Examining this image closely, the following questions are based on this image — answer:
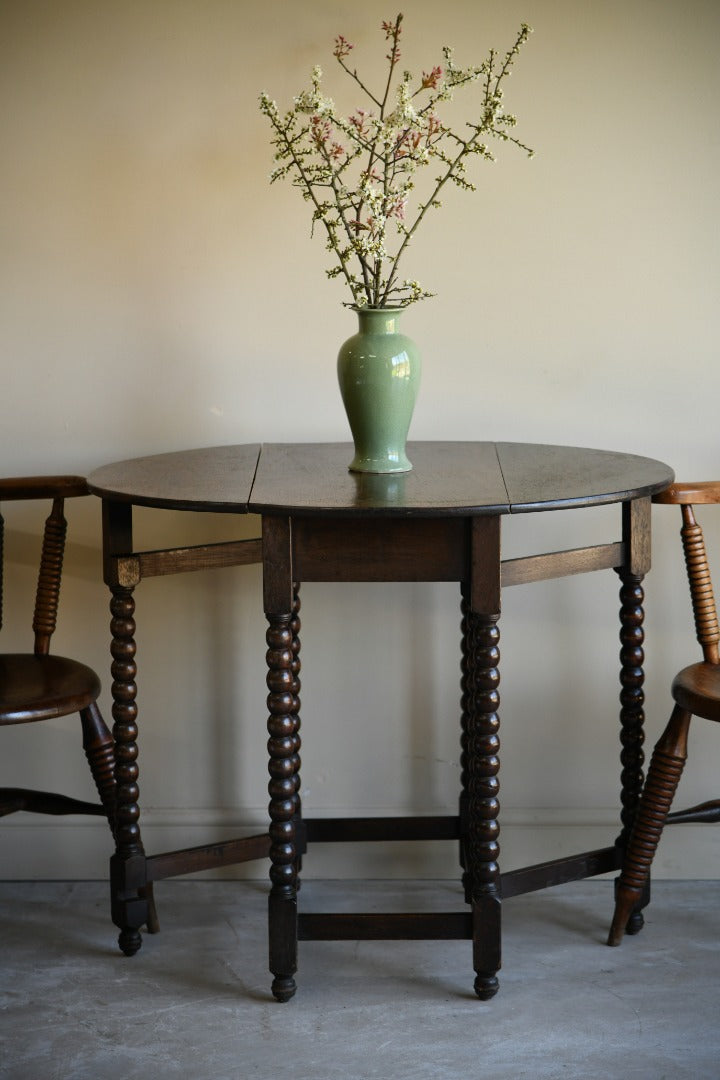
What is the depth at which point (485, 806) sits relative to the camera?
6.72 feet

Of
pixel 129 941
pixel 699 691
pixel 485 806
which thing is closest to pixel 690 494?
pixel 699 691

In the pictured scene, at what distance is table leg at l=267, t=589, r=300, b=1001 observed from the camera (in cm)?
201

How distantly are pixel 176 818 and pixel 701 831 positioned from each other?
1.21m

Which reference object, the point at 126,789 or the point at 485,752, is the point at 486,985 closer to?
the point at 485,752

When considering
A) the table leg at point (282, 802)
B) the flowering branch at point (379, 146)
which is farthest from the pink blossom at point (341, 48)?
the table leg at point (282, 802)

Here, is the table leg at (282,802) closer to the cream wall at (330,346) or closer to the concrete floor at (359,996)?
the concrete floor at (359,996)

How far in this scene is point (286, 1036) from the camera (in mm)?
2006

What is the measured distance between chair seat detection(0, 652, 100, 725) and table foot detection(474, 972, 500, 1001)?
0.90 m

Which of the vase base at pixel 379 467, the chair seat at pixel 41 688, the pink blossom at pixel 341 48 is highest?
the pink blossom at pixel 341 48

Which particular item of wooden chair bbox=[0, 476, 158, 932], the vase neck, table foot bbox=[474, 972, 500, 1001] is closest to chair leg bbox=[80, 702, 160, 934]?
wooden chair bbox=[0, 476, 158, 932]

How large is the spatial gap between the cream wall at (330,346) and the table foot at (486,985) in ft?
1.71

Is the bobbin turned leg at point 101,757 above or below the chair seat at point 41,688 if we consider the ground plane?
below

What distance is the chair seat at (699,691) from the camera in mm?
2062

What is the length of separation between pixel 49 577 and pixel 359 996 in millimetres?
1045
